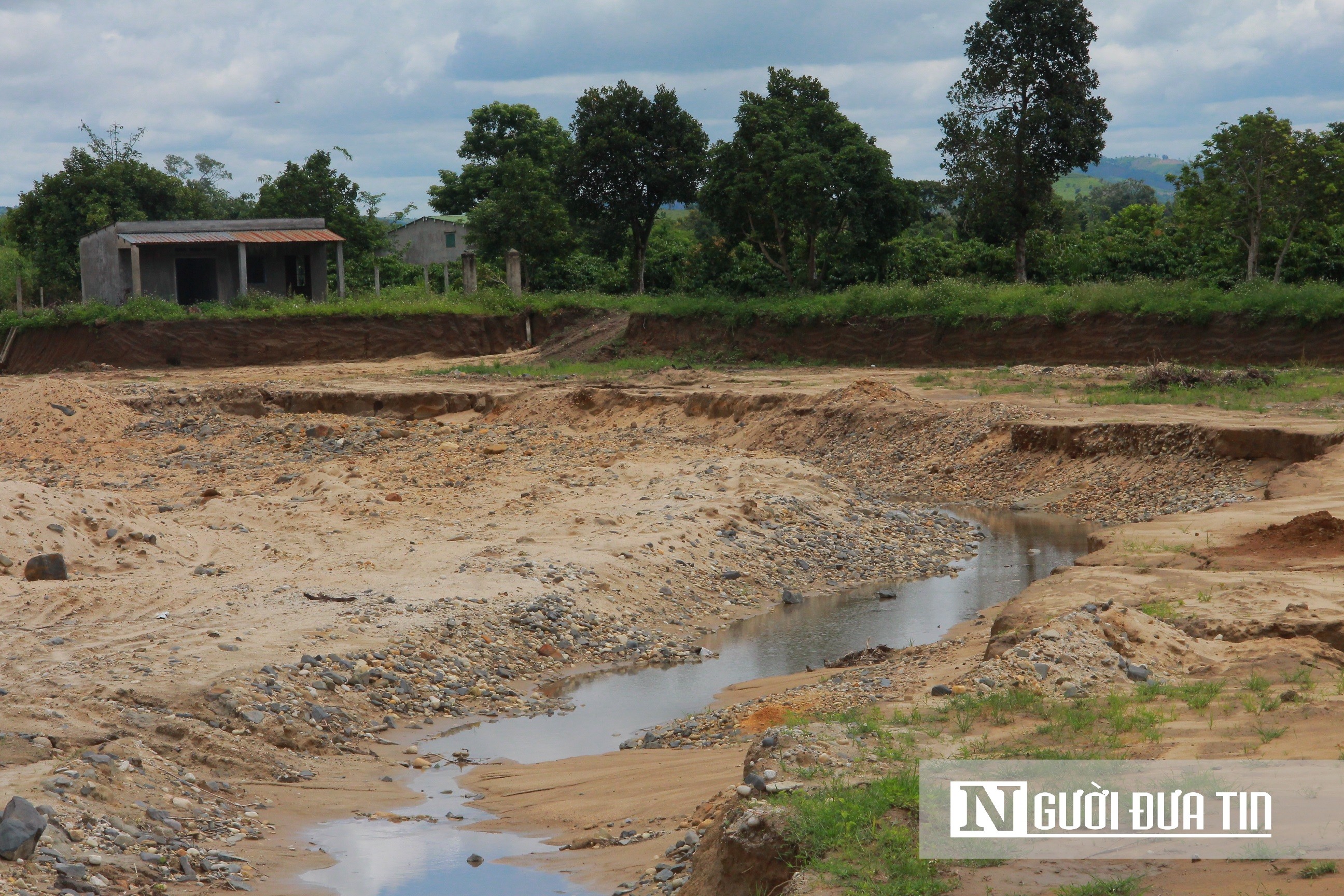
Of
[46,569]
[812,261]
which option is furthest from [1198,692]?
[812,261]

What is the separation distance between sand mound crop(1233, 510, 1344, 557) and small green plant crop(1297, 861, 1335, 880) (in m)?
6.46

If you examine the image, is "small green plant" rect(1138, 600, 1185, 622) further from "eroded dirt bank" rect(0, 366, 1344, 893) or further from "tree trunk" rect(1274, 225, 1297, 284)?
"tree trunk" rect(1274, 225, 1297, 284)

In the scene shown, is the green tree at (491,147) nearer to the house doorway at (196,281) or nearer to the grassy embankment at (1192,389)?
the house doorway at (196,281)

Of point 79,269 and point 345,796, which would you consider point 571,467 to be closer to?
point 345,796

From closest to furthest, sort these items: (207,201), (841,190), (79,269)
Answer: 1. (841,190)
2. (79,269)
3. (207,201)

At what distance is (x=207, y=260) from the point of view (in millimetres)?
33125

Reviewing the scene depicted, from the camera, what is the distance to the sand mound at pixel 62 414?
67.1 feet

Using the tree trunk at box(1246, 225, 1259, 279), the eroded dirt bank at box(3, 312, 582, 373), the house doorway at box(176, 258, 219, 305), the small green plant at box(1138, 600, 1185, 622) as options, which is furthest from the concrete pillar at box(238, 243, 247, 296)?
the small green plant at box(1138, 600, 1185, 622)

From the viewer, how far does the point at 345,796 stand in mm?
6922

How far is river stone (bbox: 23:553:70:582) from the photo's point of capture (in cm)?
1088

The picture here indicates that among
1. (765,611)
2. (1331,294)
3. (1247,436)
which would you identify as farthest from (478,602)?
(1331,294)

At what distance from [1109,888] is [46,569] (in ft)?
32.7

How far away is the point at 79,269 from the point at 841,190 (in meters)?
22.7

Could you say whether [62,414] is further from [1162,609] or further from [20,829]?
[1162,609]
